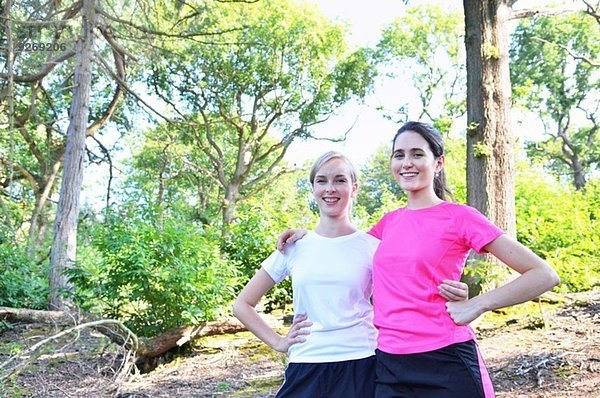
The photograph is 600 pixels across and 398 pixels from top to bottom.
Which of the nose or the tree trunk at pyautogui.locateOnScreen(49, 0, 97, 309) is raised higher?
the tree trunk at pyautogui.locateOnScreen(49, 0, 97, 309)

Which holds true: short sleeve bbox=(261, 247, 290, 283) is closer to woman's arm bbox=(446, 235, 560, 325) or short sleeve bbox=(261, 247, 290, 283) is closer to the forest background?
woman's arm bbox=(446, 235, 560, 325)

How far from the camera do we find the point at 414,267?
1.90m

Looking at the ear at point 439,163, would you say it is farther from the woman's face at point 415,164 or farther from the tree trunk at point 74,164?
the tree trunk at point 74,164

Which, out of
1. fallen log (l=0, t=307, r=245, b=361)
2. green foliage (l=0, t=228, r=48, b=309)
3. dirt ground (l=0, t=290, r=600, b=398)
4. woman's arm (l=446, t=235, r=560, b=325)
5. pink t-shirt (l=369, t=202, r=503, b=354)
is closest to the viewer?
woman's arm (l=446, t=235, r=560, b=325)

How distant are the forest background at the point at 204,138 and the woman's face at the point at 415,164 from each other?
3162 millimetres

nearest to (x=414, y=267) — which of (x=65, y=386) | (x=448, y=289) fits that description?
(x=448, y=289)

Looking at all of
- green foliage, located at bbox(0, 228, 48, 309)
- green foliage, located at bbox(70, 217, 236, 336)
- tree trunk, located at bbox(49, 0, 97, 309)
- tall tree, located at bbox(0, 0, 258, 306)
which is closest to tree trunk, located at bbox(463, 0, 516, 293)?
green foliage, located at bbox(70, 217, 236, 336)

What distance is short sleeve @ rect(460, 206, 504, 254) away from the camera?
184cm

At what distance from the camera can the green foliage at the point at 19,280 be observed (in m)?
9.62

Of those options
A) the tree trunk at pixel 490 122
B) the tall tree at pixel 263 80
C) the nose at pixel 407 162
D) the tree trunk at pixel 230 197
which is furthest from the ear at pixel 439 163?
the tree trunk at pixel 230 197

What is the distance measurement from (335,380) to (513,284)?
712 millimetres

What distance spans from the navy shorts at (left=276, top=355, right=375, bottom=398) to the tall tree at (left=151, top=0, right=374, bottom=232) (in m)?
16.5

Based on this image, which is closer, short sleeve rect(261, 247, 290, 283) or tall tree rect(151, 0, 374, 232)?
short sleeve rect(261, 247, 290, 283)

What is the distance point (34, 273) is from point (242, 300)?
9583mm
